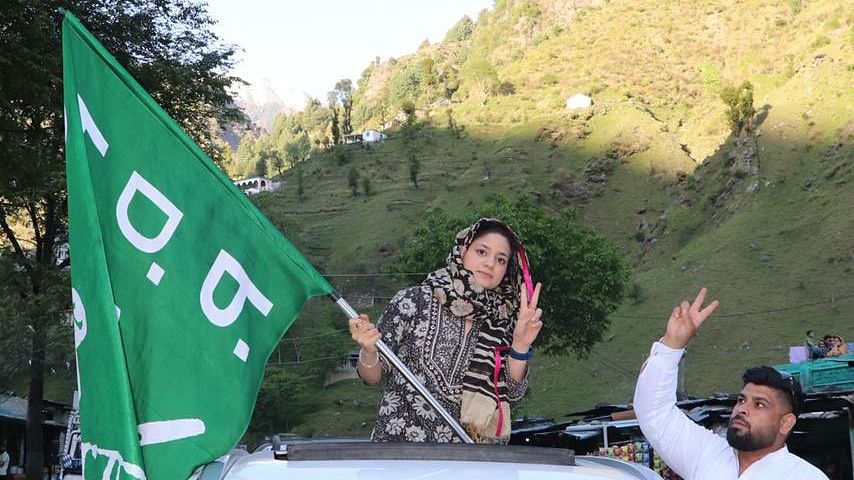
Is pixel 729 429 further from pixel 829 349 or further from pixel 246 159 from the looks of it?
pixel 246 159

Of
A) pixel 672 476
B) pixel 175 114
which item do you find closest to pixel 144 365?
pixel 672 476

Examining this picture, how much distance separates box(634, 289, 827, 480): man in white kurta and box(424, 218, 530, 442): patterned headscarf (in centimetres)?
57

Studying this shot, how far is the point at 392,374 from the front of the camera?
401 centimetres

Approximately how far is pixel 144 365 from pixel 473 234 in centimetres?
156

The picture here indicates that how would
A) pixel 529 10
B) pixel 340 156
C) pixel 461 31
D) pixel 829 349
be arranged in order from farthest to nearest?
pixel 461 31 < pixel 529 10 < pixel 340 156 < pixel 829 349

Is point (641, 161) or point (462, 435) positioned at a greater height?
point (641, 161)

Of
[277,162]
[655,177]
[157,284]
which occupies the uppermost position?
[277,162]

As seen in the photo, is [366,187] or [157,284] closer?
[157,284]

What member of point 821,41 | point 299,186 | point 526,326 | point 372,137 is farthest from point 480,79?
point 526,326

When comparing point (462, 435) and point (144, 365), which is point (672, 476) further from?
point (144, 365)

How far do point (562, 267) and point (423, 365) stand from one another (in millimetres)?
32491

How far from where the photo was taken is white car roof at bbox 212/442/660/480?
2570 mm

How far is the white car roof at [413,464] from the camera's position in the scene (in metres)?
2.57

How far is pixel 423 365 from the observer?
158 inches
